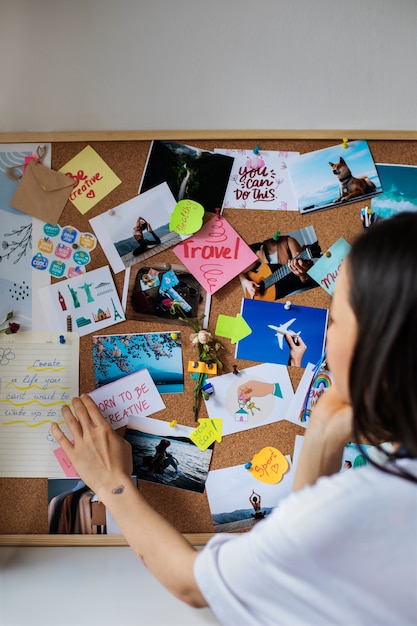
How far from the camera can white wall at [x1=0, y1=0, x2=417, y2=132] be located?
100 centimetres

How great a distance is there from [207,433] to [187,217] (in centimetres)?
39

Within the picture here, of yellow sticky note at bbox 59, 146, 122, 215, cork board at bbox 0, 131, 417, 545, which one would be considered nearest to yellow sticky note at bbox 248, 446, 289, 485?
cork board at bbox 0, 131, 417, 545

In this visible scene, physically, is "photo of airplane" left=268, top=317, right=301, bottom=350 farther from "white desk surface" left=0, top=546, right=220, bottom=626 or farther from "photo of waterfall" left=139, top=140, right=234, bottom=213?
"white desk surface" left=0, top=546, right=220, bottom=626

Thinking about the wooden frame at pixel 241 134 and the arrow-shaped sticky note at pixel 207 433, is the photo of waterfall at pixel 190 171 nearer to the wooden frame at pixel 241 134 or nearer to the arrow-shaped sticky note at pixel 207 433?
the wooden frame at pixel 241 134

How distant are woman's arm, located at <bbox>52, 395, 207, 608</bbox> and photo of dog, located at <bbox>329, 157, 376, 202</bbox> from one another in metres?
0.60

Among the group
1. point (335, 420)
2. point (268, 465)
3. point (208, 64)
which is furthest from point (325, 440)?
point (208, 64)

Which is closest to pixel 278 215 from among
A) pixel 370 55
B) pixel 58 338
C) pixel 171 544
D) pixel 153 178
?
pixel 153 178

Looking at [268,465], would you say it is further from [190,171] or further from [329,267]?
[190,171]

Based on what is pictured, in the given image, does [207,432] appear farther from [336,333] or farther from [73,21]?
[73,21]

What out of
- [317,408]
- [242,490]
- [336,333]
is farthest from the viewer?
[242,490]

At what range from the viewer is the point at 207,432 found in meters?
0.99

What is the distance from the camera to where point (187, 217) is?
985 millimetres

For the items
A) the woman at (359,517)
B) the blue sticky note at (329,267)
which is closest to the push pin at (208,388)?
the blue sticky note at (329,267)

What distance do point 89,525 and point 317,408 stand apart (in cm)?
49
